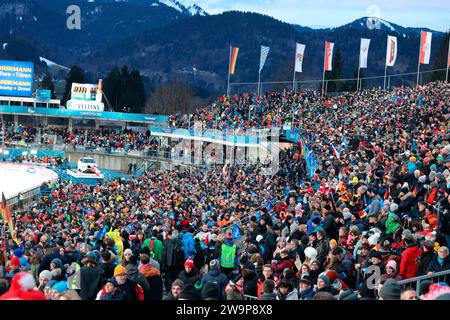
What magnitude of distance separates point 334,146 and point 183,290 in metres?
20.5

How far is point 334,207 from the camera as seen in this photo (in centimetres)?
1716

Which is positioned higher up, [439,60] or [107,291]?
[439,60]

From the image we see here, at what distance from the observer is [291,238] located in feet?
48.6

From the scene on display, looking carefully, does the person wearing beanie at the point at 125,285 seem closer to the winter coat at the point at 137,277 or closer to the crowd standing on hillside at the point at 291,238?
the crowd standing on hillside at the point at 291,238

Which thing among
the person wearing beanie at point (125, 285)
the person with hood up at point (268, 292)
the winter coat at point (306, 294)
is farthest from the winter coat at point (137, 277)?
the winter coat at point (306, 294)

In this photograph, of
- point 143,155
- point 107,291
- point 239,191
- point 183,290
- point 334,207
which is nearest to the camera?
point 107,291

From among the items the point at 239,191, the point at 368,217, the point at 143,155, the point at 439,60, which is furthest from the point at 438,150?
the point at 439,60

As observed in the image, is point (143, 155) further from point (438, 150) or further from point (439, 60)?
point (438, 150)

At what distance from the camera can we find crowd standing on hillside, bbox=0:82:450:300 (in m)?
10.2

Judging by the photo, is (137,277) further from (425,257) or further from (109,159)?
(109,159)

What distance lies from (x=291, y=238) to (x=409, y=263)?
347cm

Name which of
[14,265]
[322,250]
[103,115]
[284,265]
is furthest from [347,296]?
[103,115]

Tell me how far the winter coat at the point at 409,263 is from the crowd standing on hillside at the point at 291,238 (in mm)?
15

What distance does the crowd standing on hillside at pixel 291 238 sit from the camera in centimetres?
1023
